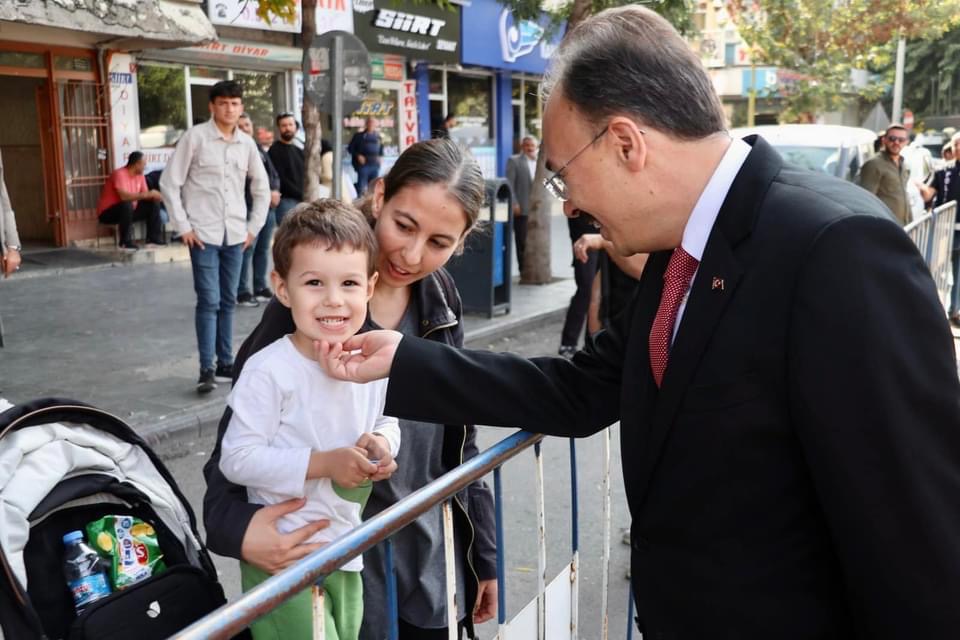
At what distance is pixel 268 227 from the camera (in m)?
10.8

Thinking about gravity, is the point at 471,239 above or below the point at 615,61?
below

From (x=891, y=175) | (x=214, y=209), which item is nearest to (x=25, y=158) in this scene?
(x=214, y=209)

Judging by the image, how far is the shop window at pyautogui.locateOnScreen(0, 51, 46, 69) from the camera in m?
12.8

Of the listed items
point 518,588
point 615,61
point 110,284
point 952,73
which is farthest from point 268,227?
point 952,73

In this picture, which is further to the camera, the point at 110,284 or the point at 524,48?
the point at 524,48

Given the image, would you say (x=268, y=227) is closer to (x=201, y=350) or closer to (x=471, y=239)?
(x=471, y=239)

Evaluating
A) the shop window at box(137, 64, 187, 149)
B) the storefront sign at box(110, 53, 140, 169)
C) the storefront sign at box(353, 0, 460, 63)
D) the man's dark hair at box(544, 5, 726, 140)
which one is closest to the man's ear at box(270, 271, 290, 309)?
the man's dark hair at box(544, 5, 726, 140)

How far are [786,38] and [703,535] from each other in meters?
30.9

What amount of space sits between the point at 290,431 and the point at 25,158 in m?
14.5

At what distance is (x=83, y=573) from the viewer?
1815 mm

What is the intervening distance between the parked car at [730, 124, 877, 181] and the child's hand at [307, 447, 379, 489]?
11655mm

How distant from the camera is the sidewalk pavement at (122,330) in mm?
6465

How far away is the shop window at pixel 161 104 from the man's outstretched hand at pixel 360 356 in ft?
45.6

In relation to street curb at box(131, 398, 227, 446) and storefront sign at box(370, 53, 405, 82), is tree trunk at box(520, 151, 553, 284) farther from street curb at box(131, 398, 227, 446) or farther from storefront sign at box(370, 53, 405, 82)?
storefront sign at box(370, 53, 405, 82)
